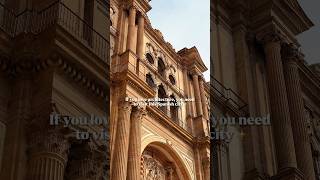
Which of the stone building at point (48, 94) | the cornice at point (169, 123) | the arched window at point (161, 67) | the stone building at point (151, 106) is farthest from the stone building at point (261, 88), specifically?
the arched window at point (161, 67)

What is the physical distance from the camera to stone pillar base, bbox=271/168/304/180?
47.7 ft

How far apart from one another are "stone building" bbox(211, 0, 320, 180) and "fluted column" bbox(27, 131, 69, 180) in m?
5.38

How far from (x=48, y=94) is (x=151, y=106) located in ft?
43.6

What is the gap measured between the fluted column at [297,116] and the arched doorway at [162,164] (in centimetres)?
747

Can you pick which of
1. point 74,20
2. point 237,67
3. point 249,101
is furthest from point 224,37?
point 74,20

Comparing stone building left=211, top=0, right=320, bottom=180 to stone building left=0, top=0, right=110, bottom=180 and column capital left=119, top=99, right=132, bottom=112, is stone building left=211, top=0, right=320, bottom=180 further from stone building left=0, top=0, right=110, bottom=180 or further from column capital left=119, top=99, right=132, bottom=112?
column capital left=119, top=99, right=132, bottom=112

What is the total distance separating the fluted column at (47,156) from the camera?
991cm

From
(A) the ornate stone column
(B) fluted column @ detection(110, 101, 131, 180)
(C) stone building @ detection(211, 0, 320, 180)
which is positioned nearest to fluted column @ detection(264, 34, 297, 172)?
(C) stone building @ detection(211, 0, 320, 180)

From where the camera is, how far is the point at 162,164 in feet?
81.5

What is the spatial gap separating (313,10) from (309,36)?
2.38ft

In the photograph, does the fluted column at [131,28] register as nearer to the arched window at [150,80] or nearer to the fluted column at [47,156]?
the arched window at [150,80]

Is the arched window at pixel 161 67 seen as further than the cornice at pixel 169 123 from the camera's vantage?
Yes

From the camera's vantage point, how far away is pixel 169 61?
2806 centimetres

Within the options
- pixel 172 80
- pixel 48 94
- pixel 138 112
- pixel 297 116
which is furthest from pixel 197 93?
pixel 48 94
